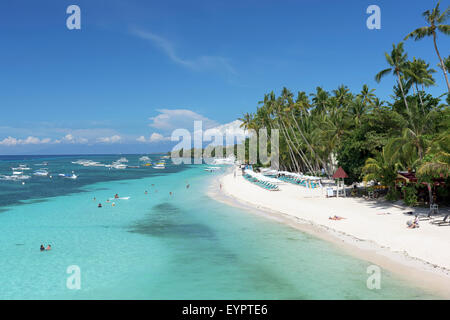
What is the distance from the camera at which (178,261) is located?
1427 cm

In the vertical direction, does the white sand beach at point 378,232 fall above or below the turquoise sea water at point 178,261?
above

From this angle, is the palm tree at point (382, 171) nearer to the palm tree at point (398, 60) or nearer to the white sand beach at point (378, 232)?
the white sand beach at point (378, 232)

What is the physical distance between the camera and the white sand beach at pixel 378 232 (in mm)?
11523

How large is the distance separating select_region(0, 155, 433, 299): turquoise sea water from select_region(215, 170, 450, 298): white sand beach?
944mm

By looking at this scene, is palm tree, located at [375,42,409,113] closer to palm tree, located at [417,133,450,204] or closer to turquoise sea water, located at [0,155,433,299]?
palm tree, located at [417,133,450,204]

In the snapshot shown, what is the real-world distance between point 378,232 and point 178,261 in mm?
10593

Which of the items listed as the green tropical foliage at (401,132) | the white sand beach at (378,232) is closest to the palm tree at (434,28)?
the green tropical foliage at (401,132)

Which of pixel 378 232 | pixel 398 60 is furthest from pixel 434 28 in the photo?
pixel 378 232

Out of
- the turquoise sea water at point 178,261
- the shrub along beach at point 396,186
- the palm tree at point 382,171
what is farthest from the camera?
the palm tree at point 382,171

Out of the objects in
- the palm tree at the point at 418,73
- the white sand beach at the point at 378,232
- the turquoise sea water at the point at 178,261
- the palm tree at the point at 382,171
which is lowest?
the turquoise sea water at the point at 178,261

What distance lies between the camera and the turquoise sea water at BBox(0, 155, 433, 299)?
1107 cm

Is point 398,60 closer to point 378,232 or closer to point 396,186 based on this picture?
point 396,186

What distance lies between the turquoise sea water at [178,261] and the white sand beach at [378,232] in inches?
37.2
